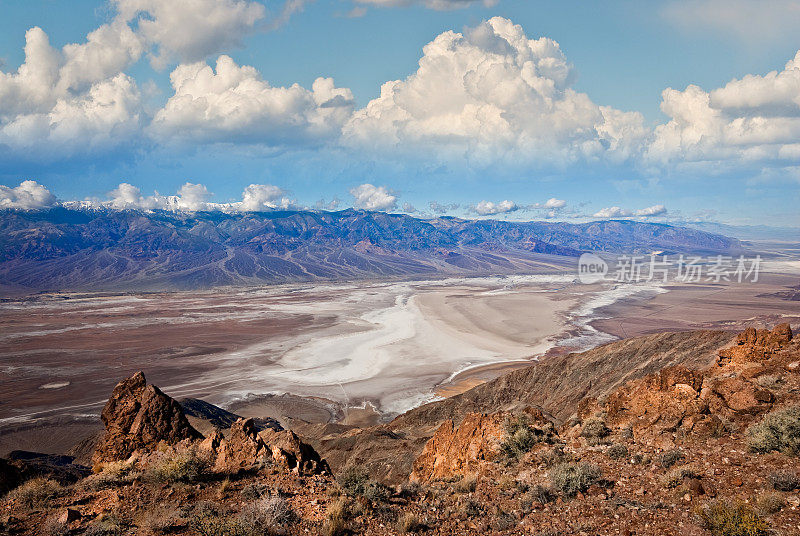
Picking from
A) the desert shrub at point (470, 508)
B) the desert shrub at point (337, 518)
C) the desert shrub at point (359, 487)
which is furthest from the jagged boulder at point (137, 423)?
the desert shrub at point (470, 508)

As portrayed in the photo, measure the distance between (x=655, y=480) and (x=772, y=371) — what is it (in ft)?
21.3

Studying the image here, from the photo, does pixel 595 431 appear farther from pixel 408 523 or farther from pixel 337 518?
pixel 337 518

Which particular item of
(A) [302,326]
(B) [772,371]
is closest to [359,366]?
(A) [302,326]

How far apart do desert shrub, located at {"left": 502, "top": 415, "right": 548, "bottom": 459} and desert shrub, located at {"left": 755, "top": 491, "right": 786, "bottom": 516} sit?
4.77m

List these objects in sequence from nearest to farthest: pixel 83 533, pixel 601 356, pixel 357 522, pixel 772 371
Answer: pixel 83 533
pixel 357 522
pixel 772 371
pixel 601 356

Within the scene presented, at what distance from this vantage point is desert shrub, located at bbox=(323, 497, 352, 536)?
577 centimetres

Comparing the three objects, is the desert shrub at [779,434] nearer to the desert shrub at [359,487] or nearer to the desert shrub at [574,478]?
the desert shrub at [574,478]

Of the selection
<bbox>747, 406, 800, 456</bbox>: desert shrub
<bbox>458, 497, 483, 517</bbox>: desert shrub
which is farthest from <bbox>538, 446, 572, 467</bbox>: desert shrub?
<bbox>747, 406, 800, 456</bbox>: desert shrub

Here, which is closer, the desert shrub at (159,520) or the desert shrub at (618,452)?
the desert shrub at (159,520)

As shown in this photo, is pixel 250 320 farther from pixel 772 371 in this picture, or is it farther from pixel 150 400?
pixel 772 371

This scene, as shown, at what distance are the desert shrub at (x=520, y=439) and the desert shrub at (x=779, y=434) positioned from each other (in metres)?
4.18

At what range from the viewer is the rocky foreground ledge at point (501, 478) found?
19.1 feet

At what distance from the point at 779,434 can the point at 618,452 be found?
103 inches

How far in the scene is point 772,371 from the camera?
1094 cm
